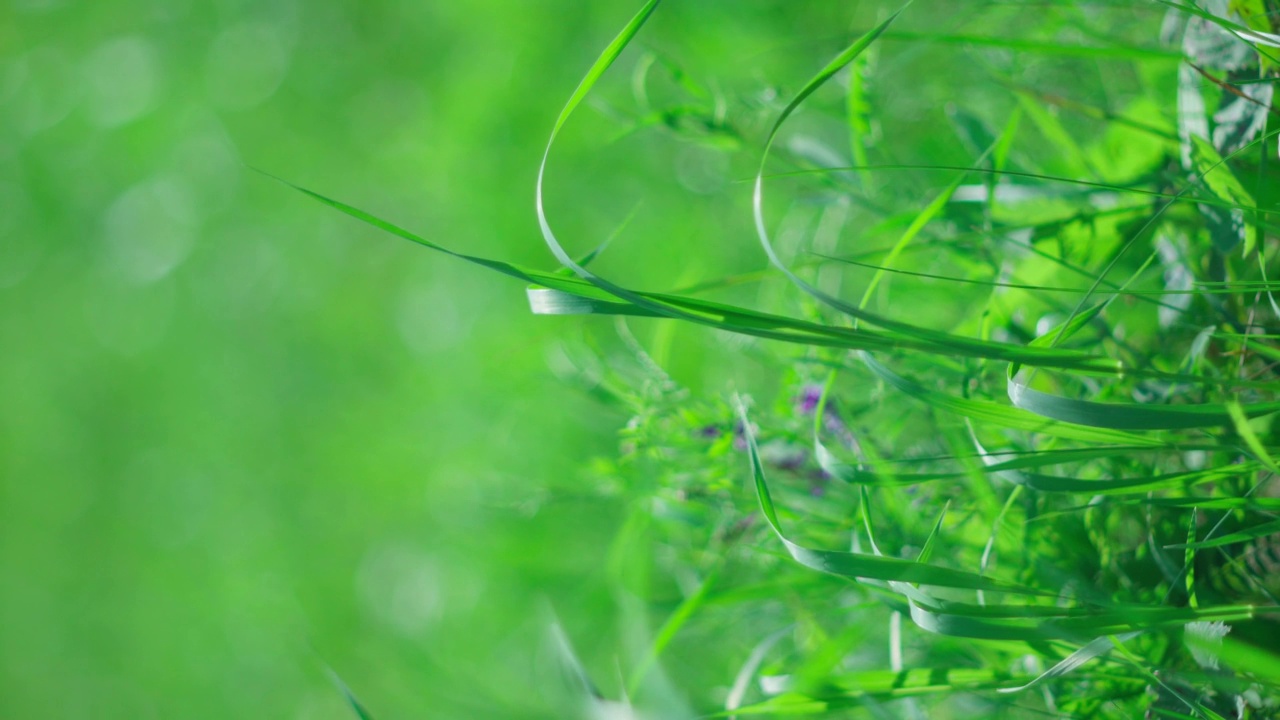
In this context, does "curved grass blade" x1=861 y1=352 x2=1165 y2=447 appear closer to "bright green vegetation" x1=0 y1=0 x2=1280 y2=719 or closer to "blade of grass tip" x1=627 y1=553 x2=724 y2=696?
"bright green vegetation" x1=0 y1=0 x2=1280 y2=719

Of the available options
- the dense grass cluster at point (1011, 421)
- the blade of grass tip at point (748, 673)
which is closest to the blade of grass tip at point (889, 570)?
the dense grass cluster at point (1011, 421)

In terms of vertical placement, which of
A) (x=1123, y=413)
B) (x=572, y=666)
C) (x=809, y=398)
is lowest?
(x=572, y=666)

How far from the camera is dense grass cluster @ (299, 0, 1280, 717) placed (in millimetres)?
251

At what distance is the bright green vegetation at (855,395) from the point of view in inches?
10.4

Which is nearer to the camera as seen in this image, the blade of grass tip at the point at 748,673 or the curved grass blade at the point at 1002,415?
the curved grass blade at the point at 1002,415

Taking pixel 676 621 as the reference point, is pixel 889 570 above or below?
above

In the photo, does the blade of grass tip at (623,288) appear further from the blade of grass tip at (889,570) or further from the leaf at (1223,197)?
the leaf at (1223,197)

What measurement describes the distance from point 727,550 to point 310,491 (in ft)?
3.33

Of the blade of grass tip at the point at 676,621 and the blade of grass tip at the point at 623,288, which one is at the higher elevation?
the blade of grass tip at the point at 623,288

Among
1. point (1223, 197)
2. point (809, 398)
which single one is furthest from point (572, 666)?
point (1223, 197)

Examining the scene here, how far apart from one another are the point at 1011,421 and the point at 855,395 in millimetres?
Answer: 189

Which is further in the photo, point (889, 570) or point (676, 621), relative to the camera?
point (676, 621)

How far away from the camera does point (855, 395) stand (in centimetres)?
45

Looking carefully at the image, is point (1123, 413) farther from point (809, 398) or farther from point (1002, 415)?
point (809, 398)
